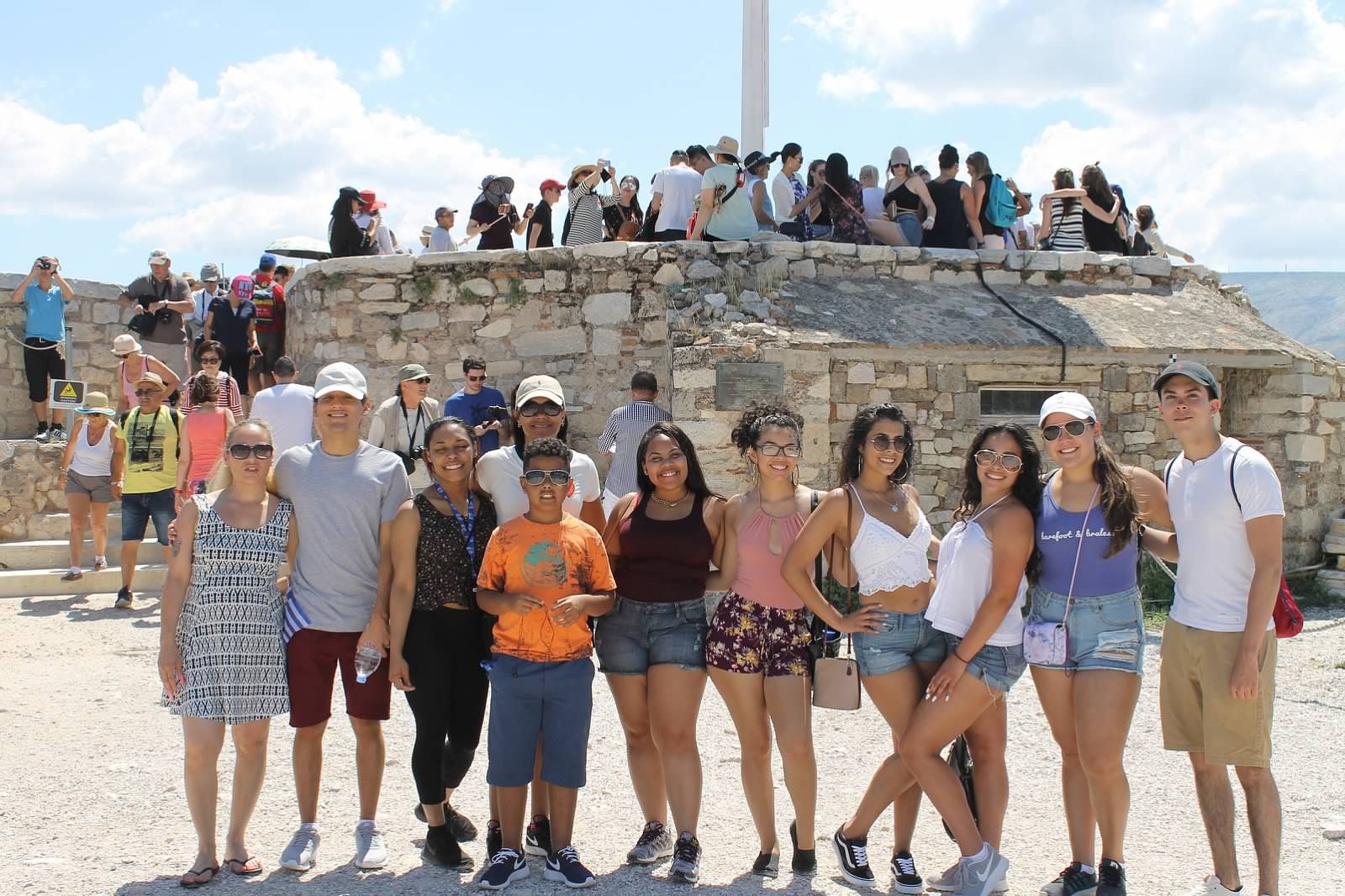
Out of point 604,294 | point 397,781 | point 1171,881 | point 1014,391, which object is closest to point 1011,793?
point 1171,881

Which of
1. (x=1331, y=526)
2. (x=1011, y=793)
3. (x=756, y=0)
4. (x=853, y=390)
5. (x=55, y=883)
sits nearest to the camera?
(x=55, y=883)

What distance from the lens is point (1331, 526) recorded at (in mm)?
9805

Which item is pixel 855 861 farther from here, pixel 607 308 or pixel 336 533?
pixel 607 308

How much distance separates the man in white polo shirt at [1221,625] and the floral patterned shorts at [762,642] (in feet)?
4.13

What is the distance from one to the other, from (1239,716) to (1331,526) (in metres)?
7.32

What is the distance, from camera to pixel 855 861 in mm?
3947

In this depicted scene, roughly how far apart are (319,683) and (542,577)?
3.04 ft

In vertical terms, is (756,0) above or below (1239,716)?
above

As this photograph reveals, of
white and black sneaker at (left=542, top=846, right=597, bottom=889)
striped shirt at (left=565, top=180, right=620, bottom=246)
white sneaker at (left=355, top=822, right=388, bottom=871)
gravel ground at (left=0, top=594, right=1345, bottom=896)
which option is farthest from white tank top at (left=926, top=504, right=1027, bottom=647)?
striped shirt at (left=565, top=180, right=620, bottom=246)

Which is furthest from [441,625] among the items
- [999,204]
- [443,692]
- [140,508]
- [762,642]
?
[999,204]

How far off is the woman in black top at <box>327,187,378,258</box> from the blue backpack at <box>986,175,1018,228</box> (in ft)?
18.8

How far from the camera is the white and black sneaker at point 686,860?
12.9 ft

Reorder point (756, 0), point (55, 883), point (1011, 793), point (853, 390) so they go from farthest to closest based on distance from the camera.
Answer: point (756, 0)
point (853, 390)
point (1011, 793)
point (55, 883)

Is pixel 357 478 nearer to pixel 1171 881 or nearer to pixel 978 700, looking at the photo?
pixel 978 700
